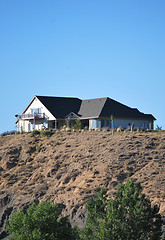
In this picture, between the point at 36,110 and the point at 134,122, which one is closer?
the point at 134,122

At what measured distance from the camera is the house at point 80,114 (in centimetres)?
7444

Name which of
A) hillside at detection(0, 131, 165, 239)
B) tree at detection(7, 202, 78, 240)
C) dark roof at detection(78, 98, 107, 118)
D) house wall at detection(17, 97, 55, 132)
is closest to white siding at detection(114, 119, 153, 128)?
dark roof at detection(78, 98, 107, 118)

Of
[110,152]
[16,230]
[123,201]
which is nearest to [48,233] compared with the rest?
[16,230]

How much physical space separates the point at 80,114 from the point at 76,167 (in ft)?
60.8

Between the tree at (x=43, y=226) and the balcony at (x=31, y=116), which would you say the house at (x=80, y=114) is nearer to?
the balcony at (x=31, y=116)

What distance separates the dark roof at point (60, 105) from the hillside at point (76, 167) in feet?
21.7

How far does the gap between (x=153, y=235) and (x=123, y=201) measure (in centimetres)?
346

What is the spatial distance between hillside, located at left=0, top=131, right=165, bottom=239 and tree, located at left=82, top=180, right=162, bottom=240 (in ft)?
29.7

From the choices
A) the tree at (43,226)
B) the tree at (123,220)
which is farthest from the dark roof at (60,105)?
the tree at (123,220)

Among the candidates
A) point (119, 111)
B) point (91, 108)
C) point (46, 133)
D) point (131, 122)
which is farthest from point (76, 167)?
point (91, 108)

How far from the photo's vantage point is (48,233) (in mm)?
37062

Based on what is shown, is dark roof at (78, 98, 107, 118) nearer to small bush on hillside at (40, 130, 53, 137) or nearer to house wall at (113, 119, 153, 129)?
house wall at (113, 119, 153, 129)

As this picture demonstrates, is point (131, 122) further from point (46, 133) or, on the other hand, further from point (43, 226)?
point (43, 226)

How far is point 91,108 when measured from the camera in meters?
78.1
